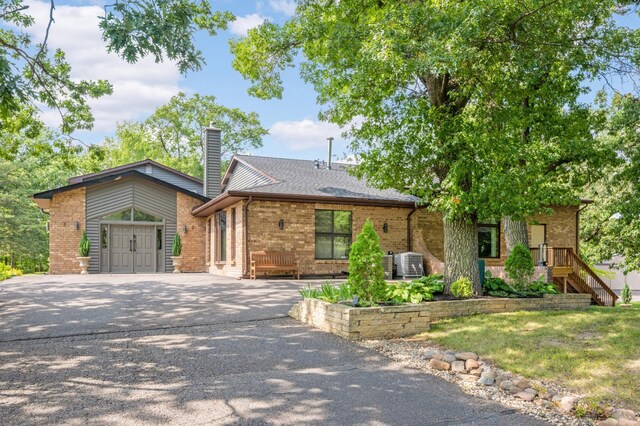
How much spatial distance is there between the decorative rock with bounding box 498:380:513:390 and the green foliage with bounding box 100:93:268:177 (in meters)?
34.1

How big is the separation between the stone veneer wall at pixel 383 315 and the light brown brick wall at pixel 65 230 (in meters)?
13.6

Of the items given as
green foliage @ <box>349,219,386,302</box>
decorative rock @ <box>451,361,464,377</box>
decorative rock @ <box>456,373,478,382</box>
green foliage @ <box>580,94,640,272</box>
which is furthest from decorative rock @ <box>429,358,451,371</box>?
green foliage @ <box>580,94,640,272</box>

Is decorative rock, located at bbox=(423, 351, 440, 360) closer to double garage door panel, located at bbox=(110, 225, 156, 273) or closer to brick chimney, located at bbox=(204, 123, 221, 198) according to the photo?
double garage door panel, located at bbox=(110, 225, 156, 273)

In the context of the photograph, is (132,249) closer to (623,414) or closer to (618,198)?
(623,414)

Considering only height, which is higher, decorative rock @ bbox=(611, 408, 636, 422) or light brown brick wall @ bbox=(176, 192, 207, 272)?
light brown brick wall @ bbox=(176, 192, 207, 272)

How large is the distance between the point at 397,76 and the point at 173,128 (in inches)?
1293

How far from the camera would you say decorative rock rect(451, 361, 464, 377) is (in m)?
4.97

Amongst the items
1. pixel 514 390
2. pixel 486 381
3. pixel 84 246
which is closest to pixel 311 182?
pixel 84 246

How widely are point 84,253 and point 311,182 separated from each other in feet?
29.0

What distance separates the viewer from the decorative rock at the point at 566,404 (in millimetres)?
→ 3966

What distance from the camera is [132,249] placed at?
19.0m

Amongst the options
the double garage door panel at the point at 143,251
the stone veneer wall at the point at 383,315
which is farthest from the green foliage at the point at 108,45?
the double garage door panel at the point at 143,251

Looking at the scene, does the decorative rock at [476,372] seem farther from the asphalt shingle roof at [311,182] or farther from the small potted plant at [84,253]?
the small potted plant at [84,253]

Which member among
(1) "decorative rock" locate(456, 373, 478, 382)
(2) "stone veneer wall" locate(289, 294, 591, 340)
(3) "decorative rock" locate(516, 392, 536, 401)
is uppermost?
(2) "stone veneer wall" locate(289, 294, 591, 340)
